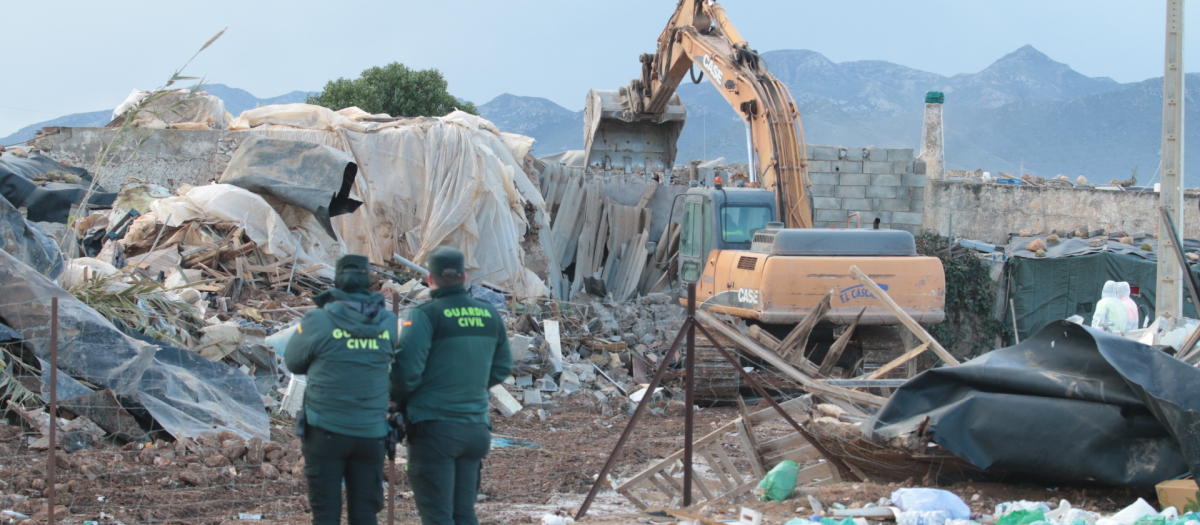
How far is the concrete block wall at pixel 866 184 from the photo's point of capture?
14.9 meters

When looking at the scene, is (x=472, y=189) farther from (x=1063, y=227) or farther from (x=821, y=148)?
(x=1063, y=227)

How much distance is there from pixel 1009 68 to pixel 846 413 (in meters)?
191

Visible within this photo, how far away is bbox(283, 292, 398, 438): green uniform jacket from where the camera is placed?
3.67 m

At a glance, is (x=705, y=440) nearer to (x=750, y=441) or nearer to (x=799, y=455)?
(x=750, y=441)

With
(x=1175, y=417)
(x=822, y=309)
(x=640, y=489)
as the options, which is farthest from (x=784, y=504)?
(x=822, y=309)

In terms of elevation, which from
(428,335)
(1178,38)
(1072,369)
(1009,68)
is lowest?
(1072,369)

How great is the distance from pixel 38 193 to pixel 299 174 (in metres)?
3.23

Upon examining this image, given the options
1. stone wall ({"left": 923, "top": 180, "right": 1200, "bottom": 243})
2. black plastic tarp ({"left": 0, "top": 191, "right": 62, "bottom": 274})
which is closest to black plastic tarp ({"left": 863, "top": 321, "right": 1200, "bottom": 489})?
black plastic tarp ({"left": 0, "top": 191, "right": 62, "bottom": 274})

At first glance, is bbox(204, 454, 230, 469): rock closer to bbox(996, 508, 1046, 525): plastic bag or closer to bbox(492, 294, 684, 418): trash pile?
bbox(492, 294, 684, 418): trash pile

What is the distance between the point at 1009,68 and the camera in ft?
577

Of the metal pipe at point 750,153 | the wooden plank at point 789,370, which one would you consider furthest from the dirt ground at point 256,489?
the metal pipe at point 750,153

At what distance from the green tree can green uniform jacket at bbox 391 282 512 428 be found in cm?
2761

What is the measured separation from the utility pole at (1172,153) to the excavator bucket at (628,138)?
823cm

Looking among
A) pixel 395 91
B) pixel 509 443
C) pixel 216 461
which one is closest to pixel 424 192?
pixel 509 443
